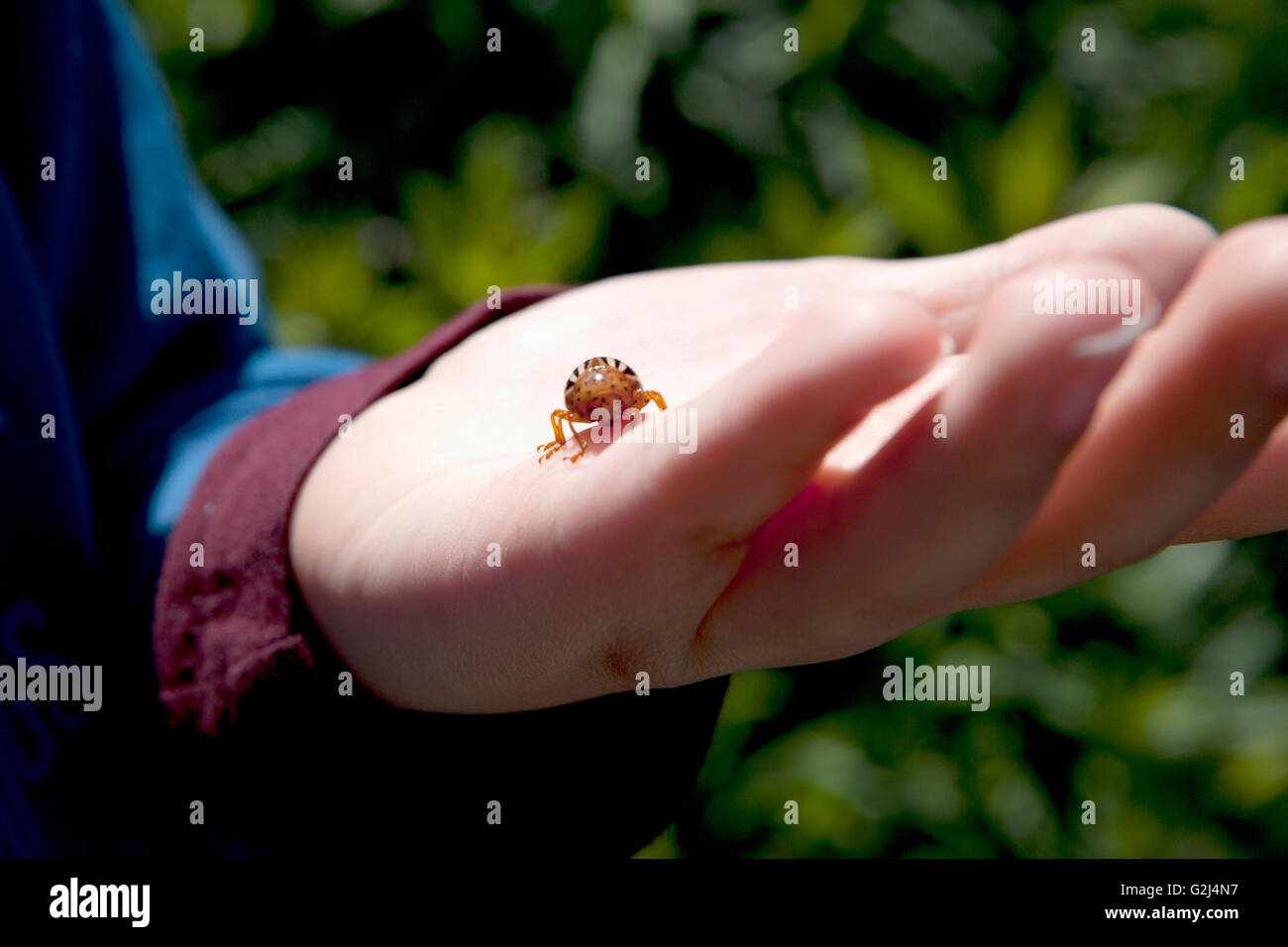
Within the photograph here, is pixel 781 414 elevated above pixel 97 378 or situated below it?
below

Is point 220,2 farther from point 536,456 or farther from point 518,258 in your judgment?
point 536,456

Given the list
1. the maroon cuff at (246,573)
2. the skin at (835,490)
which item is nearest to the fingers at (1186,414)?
the skin at (835,490)

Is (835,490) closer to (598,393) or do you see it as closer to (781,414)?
(781,414)

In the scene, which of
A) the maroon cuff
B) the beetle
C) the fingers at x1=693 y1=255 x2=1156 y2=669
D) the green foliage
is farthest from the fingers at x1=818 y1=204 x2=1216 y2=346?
the green foliage

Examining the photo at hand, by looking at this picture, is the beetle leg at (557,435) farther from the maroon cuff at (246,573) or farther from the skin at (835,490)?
the maroon cuff at (246,573)

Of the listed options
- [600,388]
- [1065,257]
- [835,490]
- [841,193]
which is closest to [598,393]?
[600,388]
